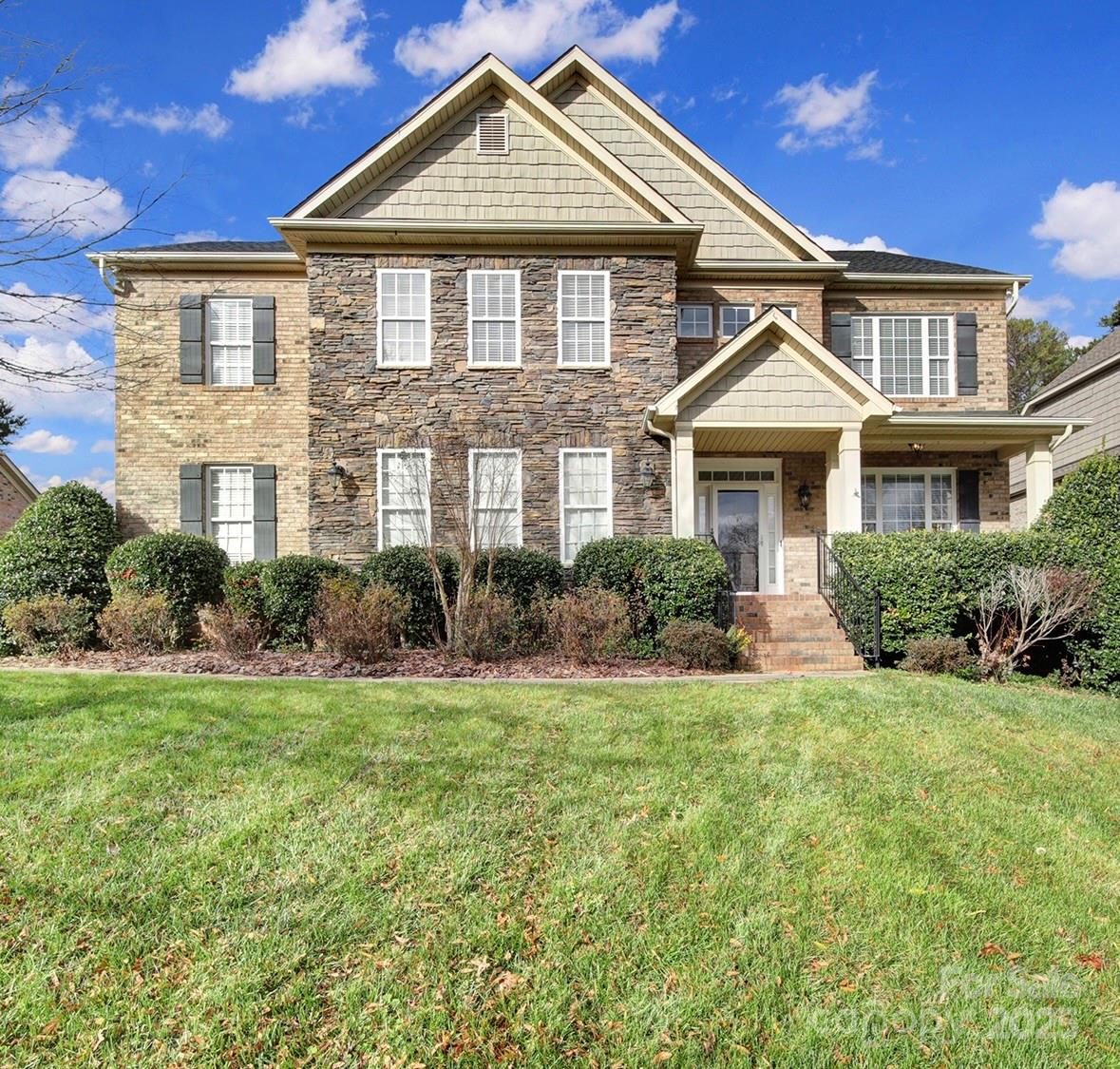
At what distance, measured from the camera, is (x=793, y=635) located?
9.87 metres

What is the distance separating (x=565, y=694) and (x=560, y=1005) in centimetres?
400

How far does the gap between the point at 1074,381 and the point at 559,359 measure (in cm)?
1463

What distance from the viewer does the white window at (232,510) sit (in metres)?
12.6

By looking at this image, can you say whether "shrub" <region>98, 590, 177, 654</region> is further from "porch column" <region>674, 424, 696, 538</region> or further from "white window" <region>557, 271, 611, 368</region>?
"porch column" <region>674, 424, 696, 538</region>

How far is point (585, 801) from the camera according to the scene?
439 cm

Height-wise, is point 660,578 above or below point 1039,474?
below

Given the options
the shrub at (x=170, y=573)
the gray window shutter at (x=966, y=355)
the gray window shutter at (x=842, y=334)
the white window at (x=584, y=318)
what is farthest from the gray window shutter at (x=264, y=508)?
the gray window shutter at (x=966, y=355)

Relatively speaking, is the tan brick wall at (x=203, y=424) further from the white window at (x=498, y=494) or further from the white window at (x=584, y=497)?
the white window at (x=584, y=497)

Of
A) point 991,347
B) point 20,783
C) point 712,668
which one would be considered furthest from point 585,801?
point 991,347

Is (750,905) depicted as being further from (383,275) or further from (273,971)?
(383,275)

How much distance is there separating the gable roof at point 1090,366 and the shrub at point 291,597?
15759 millimetres

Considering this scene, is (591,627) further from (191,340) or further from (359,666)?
(191,340)

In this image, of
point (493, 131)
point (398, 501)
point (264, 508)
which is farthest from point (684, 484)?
point (264, 508)

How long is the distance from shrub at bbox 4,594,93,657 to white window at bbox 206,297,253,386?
17.1 ft
